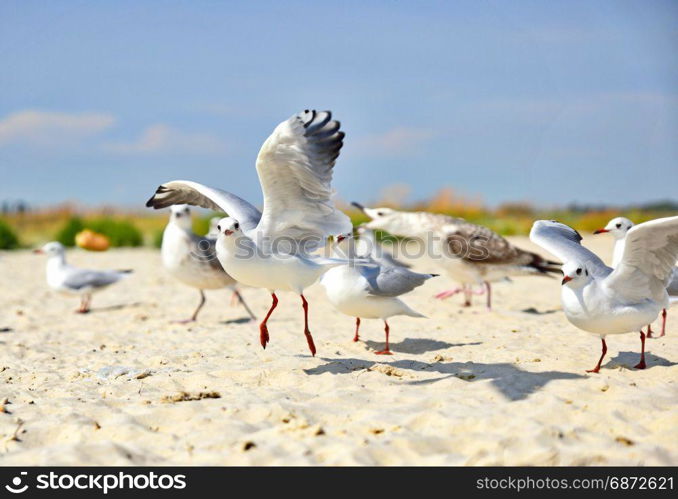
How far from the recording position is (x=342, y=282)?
6.13 metres

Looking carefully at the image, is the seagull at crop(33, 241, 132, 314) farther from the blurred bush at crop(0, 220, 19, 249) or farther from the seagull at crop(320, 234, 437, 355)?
the blurred bush at crop(0, 220, 19, 249)

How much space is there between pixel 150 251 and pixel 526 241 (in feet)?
31.1

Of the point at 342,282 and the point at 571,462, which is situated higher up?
the point at 342,282

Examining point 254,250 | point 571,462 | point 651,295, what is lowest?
point 571,462

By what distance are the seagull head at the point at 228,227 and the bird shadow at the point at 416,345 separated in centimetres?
187

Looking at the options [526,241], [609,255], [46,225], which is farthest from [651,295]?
[46,225]

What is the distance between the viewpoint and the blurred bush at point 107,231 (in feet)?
66.1

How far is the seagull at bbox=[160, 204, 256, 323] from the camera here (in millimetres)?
8453

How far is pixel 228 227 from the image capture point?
508 cm

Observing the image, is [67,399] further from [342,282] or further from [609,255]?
[609,255]

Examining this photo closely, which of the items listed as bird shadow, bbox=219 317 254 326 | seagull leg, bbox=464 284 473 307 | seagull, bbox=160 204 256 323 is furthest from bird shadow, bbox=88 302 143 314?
seagull leg, bbox=464 284 473 307

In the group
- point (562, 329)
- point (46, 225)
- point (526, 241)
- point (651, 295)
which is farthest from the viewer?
point (46, 225)

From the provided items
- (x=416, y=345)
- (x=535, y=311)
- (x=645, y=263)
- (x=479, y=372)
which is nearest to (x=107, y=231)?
(x=535, y=311)

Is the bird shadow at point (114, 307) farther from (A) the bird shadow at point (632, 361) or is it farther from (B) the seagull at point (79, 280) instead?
(A) the bird shadow at point (632, 361)
